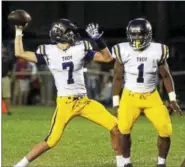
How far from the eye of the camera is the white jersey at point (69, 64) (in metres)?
8.39

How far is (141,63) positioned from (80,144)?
3140mm

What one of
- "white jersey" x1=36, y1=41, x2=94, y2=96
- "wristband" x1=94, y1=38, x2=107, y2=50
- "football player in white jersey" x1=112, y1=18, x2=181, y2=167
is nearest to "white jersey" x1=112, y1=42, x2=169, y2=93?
"football player in white jersey" x1=112, y1=18, x2=181, y2=167

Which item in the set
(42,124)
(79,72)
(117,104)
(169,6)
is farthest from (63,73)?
(169,6)

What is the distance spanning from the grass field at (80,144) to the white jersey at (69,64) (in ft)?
3.93

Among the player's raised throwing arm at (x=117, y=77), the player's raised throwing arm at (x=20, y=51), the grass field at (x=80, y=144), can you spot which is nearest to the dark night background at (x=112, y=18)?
the grass field at (x=80, y=144)

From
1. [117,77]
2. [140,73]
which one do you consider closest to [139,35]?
[140,73]

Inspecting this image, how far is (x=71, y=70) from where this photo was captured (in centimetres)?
840

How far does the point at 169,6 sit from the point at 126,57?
11161mm

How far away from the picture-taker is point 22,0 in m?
20.1

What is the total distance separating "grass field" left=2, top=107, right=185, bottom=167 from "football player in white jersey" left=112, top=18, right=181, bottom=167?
0.92m

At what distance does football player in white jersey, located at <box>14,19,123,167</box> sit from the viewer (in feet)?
27.3

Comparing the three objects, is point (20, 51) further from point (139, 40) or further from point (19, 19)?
point (139, 40)

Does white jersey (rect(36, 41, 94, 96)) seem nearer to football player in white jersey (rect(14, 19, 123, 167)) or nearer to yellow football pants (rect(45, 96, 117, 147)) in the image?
football player in white jersey (rect(14, 19, 123, 167))

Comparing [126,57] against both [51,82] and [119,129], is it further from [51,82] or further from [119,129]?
[51,82]
